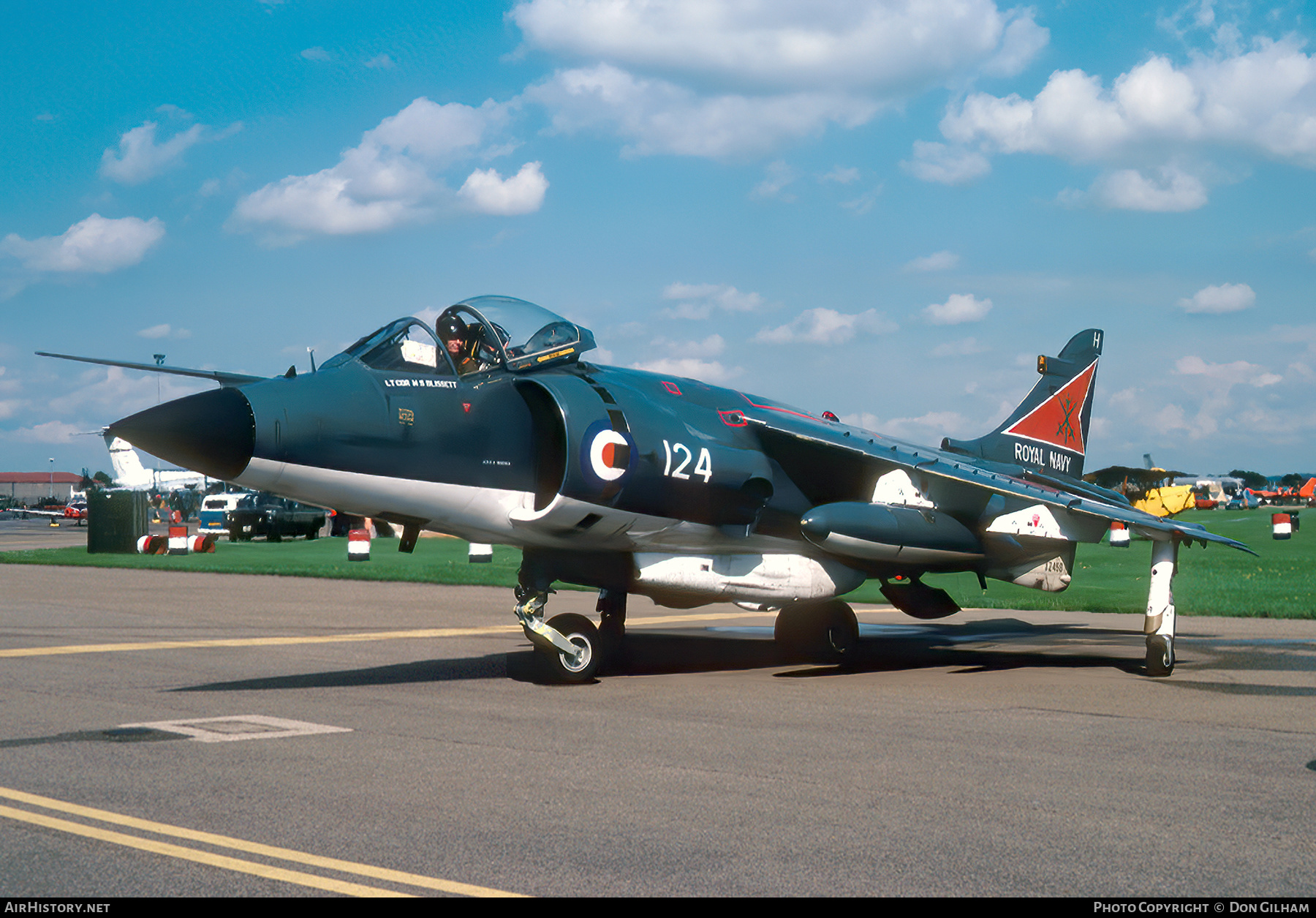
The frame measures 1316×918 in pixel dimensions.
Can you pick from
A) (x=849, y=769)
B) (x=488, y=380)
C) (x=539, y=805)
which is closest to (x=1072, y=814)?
(x=849, y=769)

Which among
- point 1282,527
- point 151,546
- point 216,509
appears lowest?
point 151,546

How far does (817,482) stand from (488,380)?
410 cm

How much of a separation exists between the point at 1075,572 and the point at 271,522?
1228 inches

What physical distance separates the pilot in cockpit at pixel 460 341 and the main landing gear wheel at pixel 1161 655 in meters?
7.58

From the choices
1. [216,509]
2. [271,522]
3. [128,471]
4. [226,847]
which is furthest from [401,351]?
[128,471]

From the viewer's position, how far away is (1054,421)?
57.0ft

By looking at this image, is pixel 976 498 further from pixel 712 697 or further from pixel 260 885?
pixel 260 885

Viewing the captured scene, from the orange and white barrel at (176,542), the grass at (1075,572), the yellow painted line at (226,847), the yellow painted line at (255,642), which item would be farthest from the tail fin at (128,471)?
the yellow painted line at (226,847)

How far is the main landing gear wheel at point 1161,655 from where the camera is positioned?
39.9 ft

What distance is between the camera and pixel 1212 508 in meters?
98.6

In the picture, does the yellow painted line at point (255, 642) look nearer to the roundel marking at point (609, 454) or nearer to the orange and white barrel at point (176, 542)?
the roundel marking at point (609, 454)

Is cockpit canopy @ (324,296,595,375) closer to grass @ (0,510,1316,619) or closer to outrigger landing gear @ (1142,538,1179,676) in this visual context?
outrigger landing gear @ (1142,538,1179,676)

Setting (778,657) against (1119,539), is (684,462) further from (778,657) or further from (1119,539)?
(1119,539)

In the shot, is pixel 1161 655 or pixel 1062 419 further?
pixel 1062 419
